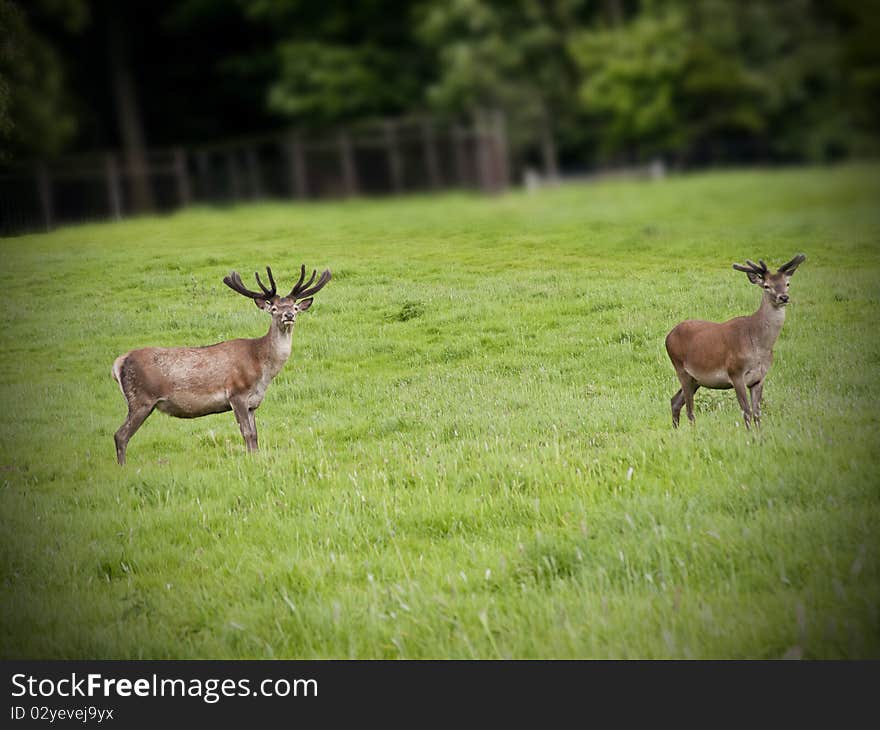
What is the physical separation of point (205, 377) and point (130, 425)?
1.11 feet

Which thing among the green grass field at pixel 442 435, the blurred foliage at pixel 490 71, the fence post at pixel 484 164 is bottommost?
the green grass field at pixel 442 435

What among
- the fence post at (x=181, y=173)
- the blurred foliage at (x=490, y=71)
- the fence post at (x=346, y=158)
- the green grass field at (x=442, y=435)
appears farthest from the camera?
the fence post at (x=346, y=158)

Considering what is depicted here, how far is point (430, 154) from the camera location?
12.3 feet

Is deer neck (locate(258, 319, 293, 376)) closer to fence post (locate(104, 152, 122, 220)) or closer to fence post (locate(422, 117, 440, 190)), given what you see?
fence post (locate(104, 152, 122, 220))

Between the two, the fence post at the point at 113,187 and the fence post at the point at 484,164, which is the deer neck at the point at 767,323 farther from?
the fence post at the point at 113,187

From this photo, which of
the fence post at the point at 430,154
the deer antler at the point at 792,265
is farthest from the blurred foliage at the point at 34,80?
the deer antler at the point at 792,265

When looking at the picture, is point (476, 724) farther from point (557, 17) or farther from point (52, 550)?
point (557, 17)

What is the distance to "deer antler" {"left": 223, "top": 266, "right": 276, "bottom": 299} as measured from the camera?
11.3 feet

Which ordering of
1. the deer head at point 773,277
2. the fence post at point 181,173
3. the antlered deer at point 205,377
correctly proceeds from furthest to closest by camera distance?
1. the fence post at point 181,173
2. the antlered deer at point 205,377
3. the deer head at point 773,277

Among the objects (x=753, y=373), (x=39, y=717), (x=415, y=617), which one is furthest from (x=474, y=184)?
(x=39, y=717)

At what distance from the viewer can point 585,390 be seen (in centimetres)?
338

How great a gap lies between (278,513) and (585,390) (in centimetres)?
125

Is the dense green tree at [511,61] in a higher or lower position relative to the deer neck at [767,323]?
higher

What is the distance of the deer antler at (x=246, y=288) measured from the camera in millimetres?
3455
